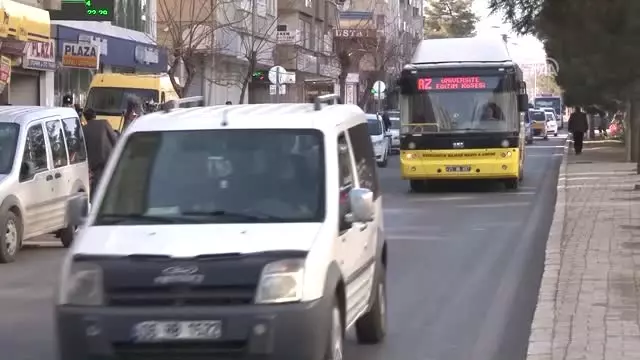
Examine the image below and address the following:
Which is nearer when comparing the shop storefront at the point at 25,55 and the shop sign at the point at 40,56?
the shop storefront at the point at 25,55

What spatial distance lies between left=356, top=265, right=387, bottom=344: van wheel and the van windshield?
2189 cm

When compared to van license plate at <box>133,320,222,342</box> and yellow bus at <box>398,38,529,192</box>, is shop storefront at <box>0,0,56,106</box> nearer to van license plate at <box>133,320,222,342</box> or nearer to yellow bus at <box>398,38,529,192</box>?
yellow bus at <box>398,38,529,192</box>

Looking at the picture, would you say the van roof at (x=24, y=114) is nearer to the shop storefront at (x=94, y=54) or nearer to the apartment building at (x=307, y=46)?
the shop storefront at (x=94, y=54)

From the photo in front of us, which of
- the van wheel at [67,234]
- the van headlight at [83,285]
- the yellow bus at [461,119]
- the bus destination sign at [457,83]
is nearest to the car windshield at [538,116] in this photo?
the yellow bus at [461,119]

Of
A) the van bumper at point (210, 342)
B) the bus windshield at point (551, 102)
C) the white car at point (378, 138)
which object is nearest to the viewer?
the van bumper at point (210, 342)

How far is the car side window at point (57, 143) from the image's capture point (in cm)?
1709

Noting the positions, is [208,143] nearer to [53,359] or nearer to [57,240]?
[53,359]

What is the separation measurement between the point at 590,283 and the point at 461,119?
48.0ft

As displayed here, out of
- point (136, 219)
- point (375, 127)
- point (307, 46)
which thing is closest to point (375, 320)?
point (136, 219)

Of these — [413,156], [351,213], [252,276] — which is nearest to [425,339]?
[351,213]

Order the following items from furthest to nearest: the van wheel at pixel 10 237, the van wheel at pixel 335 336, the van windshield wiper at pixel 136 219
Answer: the van wheel at pixel 10 237 < the van windshield wiper at pixel 136 219 < the van wheel at pixel 335 336

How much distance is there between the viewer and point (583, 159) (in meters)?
43.4

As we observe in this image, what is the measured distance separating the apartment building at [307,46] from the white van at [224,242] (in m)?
45.0

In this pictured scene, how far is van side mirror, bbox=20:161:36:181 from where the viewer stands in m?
16.0
